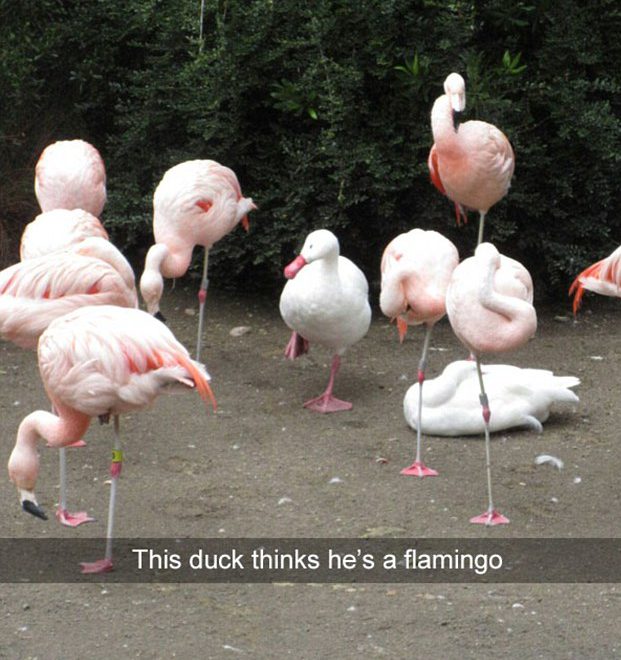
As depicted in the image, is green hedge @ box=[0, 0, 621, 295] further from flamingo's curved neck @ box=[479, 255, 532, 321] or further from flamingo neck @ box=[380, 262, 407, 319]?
flamingo's curved neck @ box=[479, 255, 532, 321]

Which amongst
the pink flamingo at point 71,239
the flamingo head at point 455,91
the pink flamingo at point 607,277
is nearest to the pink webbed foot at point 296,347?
the pink flamingo at point 71,239

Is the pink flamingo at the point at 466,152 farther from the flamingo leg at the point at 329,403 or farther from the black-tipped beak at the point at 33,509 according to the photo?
the black-tipped beak at the point at 33,509

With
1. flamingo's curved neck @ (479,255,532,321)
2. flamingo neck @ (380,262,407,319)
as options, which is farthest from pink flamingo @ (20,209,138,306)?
flamingo's curved neck @ (479,255,532,321)

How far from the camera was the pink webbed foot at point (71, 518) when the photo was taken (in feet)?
16.1

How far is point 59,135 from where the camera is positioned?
8766 mm

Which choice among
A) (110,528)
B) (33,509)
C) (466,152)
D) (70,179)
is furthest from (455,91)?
(33,509)

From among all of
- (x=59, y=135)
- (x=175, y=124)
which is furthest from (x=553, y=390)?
(x=59, y=135)

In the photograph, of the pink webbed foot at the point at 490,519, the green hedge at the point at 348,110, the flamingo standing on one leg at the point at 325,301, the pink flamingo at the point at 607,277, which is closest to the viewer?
the pink webbed foot at the point at 490,519

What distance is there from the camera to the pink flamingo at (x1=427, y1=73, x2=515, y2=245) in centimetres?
674

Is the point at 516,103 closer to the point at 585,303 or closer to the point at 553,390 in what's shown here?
the point at 585,303

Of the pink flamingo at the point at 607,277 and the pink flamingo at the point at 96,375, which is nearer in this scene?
the pink flamingo at the point at 96,375

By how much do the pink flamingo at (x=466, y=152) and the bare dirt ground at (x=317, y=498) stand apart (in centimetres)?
92

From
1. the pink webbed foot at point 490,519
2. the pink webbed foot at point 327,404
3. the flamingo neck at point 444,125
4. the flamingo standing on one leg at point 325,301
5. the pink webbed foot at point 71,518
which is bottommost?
the pink webbed foot at point 71,518

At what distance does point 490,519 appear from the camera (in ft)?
16.1
